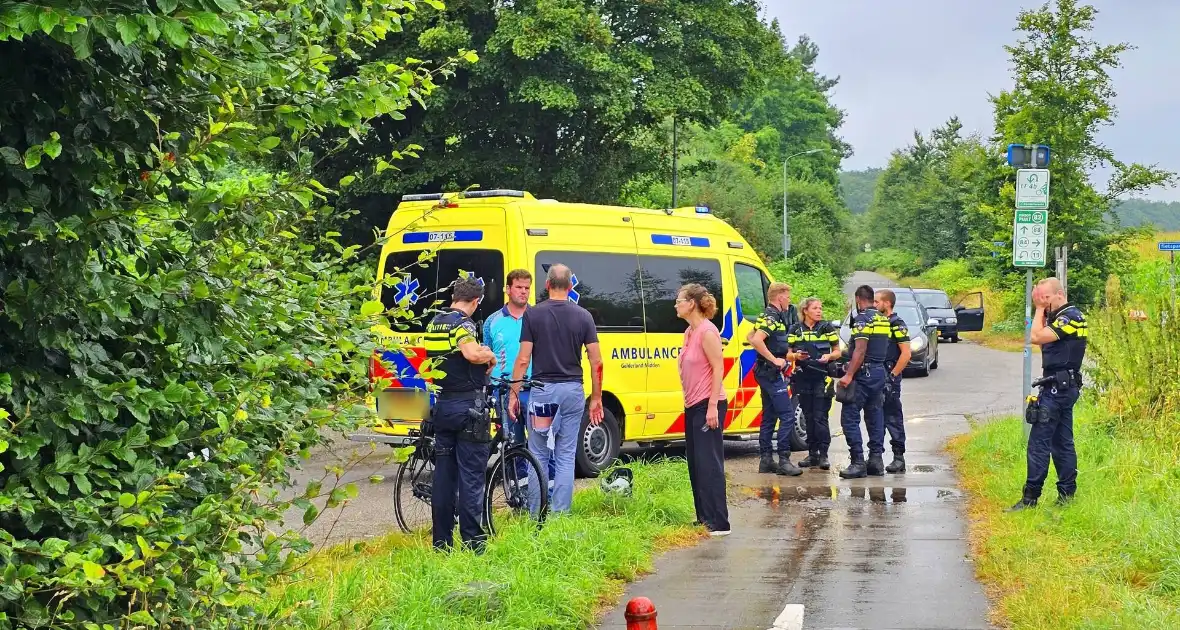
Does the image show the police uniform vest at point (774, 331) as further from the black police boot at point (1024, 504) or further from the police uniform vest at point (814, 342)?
the black police boot at point (1024, 504)

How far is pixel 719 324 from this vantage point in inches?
529

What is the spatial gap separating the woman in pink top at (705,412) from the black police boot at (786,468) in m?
3.18

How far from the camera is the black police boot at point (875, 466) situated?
1220cm

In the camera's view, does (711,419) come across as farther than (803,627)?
Yes

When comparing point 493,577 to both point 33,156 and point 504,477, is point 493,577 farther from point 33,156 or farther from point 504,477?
point 33,156

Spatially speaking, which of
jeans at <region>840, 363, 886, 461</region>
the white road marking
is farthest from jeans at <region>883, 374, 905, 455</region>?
the white road marking

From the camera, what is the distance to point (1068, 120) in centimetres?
3688

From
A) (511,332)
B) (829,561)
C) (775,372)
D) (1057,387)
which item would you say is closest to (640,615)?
(829,561)

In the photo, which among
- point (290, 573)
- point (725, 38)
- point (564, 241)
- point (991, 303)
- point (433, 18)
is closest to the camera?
Answer: point (290, 573)

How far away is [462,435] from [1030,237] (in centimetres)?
654

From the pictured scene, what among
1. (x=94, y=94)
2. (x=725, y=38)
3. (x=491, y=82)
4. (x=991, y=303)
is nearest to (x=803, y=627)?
(x=94, y=94)

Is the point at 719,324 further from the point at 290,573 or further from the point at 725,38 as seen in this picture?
the point at 725,38

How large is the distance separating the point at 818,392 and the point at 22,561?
32.7 ft

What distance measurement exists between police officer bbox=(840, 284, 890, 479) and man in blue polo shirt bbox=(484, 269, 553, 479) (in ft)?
13.1
